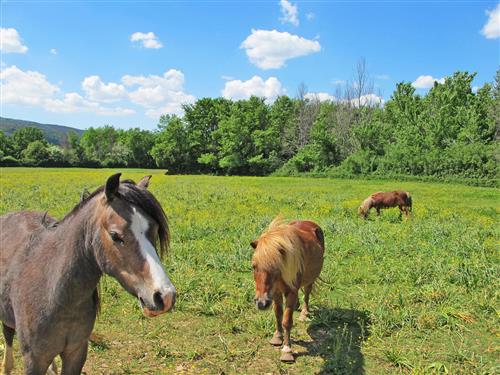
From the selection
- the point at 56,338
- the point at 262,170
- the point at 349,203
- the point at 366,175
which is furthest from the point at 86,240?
the point at 262,170

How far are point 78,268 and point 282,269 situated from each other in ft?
8.71

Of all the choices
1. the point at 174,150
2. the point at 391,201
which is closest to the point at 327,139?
the point at 174,150

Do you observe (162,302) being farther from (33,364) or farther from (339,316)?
(339,316)

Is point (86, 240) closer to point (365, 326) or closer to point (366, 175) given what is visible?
point (365, 326)

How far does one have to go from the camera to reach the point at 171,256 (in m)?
8.61

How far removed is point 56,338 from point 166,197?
18038 mm

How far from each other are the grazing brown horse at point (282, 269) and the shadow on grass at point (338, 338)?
1.65ft

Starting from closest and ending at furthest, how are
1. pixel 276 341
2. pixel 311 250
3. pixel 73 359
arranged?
1. pixel 73 359
2. pixel 276 341
3. pixel 311 250

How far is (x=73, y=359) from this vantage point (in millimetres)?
3008

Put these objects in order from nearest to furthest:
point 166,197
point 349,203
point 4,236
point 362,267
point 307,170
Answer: point 4,236 < point 362,267 < point 349,203 < point 166,197 < point 307,170

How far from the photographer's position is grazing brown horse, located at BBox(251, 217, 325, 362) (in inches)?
177

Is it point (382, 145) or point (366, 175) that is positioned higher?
point (382, 145)

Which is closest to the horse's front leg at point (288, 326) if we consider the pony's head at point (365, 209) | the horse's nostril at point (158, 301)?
the horse's nostril at point (158, 301)

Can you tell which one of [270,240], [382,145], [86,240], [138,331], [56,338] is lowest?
[138,331]
